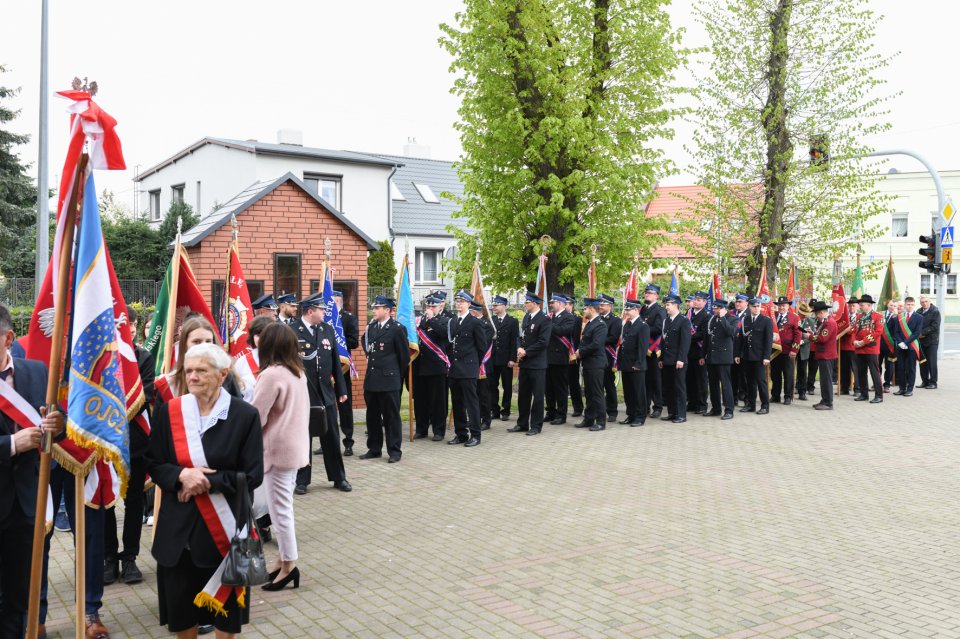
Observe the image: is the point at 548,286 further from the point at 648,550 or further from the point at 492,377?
the point at 648,550

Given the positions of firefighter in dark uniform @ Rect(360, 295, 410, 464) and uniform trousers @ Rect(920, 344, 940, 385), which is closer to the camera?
firefighter in dark uniform @ Rect(360, 295, 410, 464)

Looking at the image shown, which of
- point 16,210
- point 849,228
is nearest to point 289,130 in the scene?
point 16,210

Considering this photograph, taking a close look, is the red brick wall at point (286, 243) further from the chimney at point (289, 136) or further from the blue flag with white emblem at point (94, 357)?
the chimney at point (289, 136)

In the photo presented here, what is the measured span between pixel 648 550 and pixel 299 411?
2.89 m

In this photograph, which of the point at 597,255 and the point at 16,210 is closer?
the point at 597,255

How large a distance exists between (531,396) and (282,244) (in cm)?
447

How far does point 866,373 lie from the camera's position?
16.4 m

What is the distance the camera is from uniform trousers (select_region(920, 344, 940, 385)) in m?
18.6

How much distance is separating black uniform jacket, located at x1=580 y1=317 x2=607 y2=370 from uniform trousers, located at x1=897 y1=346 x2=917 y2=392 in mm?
8142

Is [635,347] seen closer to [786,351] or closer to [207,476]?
[786,351]

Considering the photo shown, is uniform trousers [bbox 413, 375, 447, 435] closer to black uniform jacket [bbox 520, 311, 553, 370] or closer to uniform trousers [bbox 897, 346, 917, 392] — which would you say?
black uniform jacket [bbox 520, 311, 553, 370]

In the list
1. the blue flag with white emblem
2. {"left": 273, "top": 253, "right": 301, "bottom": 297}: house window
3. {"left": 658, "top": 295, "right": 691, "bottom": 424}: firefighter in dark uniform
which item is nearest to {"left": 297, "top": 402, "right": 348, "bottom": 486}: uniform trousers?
the blue flag with white emblem

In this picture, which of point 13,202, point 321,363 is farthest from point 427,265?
point 321,363

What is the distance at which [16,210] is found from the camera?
85.9 ft
